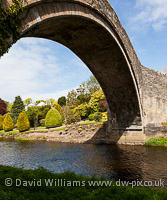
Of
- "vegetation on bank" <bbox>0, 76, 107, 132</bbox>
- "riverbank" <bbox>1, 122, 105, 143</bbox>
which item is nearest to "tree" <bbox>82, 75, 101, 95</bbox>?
Result: "vegetation on bank" <bbox>0, 76, 107, 132</bbox>

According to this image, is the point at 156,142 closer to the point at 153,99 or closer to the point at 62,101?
the point at 153,99

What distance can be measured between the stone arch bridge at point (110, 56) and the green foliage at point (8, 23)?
0.74 feet

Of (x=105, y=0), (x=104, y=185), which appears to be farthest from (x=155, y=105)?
(x=104, y=185)

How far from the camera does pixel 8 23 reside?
4.65m

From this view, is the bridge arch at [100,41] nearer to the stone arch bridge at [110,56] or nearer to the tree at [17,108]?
the stone arch bridge at [110,56]

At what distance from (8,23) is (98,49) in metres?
8.22

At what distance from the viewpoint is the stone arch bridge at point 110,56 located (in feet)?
20.7

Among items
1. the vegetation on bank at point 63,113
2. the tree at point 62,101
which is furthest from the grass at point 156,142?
the tree at point 62,101

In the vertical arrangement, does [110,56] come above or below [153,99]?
above

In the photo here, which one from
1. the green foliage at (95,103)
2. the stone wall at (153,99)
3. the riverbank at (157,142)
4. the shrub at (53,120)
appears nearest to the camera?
the riverbank at (157,142)

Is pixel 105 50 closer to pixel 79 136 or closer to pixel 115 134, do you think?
pixel 115 134

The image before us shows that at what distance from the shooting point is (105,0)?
9508 millimetres
